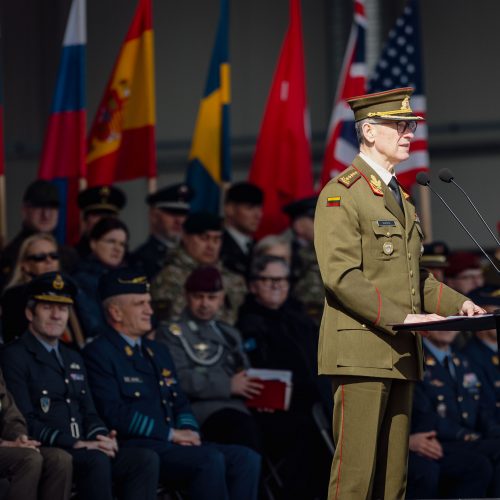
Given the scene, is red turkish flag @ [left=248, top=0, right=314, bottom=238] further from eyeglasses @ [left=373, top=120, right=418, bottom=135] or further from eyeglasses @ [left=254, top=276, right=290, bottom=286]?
eyeglasses @ [left=373, top=120, right=418, bottom=135]

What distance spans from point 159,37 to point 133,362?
570 centimetres

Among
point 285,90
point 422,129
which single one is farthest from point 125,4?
point 422,129

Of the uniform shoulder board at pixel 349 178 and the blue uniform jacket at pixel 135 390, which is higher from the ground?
the uniform shoulder board at pixel 349 178

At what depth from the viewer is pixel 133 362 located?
6.85 m

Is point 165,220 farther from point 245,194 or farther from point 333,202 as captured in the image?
point 333,202

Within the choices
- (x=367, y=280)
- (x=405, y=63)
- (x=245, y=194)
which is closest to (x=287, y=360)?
(x=245, y=194)

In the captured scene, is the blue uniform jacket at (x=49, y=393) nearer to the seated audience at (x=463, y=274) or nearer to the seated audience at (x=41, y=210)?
the seated audience at (x=41, y=210)

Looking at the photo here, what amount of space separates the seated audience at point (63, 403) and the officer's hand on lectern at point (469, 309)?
2215 millimetres

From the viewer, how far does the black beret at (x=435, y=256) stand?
8219mm

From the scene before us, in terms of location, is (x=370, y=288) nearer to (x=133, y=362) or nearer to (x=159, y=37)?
(x=133, y=362)

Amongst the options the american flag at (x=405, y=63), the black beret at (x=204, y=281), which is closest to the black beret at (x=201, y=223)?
the black beret at (x=204, y=281)

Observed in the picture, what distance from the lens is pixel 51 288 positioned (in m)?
6.56

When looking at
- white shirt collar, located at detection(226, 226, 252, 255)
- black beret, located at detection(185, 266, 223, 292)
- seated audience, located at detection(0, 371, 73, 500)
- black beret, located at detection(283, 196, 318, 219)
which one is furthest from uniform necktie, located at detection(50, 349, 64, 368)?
black beret, located at detection(283, 196, 318, 219)

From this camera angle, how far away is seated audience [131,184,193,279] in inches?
348
